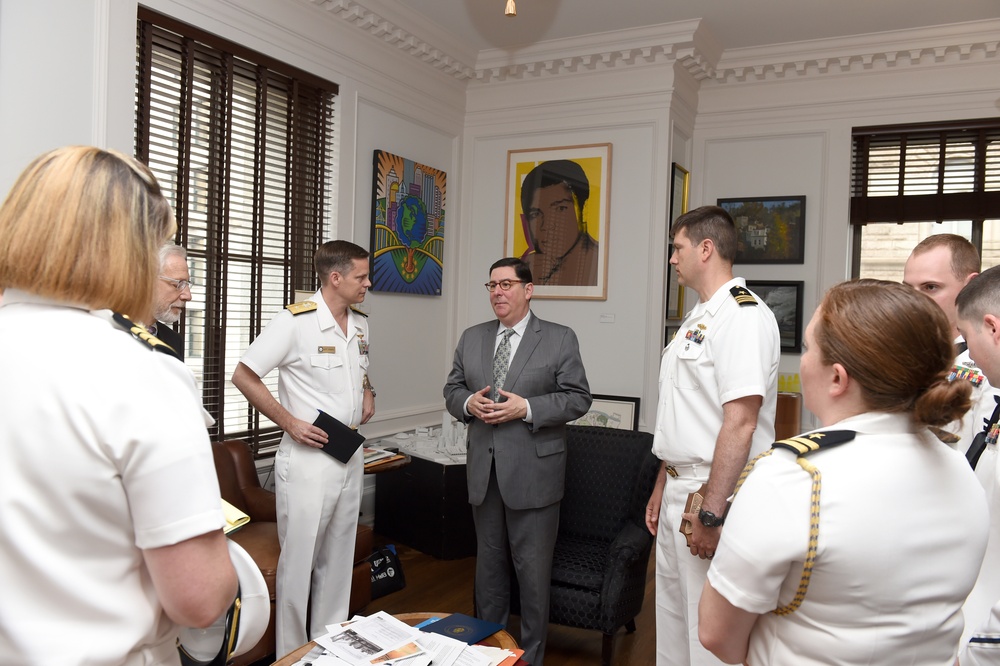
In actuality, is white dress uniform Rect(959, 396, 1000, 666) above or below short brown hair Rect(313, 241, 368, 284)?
below

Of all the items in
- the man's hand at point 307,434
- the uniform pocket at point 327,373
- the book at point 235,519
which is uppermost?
the uniform pocket at point 327,373

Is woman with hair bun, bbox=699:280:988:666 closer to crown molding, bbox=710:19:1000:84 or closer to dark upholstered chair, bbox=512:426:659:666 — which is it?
dark upholstered chair, bbox=512:426:659:666

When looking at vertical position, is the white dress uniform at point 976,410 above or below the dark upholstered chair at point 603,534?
above

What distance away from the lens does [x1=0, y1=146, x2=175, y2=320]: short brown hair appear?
982mm

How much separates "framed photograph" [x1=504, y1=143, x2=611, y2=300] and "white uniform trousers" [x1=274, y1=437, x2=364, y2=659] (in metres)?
2.92

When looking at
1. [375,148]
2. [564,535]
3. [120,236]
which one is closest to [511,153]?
[375,148]

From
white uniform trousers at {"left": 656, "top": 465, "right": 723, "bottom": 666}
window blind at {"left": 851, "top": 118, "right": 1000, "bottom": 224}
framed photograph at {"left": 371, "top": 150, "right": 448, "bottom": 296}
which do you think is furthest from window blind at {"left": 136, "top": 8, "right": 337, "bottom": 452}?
window blind at {"left": 851, "top": 118, "right": 1000, "bottom": 224}

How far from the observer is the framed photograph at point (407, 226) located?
5094 mm

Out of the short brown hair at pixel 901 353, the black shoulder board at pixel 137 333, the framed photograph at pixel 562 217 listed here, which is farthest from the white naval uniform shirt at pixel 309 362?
the framed photograph at pixel 562 217

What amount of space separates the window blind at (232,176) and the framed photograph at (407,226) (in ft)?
1.51

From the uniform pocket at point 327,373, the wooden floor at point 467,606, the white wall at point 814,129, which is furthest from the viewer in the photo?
Answer: the white wall at point 814,129

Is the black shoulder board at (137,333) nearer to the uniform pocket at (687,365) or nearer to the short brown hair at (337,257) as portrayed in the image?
the uniform pocket at (687,365)

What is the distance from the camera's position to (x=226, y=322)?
13.4ft

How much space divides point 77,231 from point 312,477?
230 centimetres
